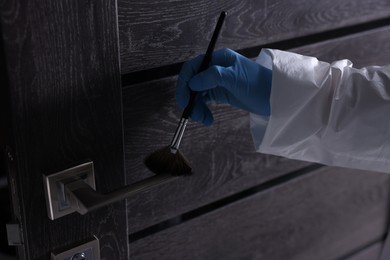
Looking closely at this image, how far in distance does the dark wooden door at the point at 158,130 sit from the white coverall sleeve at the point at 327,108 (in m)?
0.12

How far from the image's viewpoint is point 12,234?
695 millimetres

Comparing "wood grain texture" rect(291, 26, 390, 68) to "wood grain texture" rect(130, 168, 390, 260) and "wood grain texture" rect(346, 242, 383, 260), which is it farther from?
"wood grain texture" rect(346, 242, 383, 260)

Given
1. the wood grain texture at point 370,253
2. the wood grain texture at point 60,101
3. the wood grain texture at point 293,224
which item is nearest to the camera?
the wood grain texture at point 60,101

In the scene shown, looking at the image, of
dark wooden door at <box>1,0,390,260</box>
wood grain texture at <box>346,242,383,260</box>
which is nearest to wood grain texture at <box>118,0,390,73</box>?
dark wooden door at <box>1,0,390,260</box>

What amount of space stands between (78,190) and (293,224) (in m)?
0.61

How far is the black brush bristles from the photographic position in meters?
0.72

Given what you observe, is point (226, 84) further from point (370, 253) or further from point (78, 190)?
point (370, 253)

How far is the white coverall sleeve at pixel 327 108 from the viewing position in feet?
2.58

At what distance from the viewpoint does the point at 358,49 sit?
1044mm

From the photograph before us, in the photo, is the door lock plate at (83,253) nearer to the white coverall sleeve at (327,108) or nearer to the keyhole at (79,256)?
the keyhole at (79,256)

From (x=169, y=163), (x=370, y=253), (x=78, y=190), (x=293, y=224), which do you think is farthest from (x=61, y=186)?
(x=370, y=253)

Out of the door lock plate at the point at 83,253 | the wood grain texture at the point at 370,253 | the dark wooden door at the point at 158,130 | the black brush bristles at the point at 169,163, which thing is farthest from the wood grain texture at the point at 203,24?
the wood grain texture at the point at 370,253

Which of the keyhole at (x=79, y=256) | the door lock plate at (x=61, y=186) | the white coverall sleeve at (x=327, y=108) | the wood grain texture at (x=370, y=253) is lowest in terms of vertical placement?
the wood grain texture at (x=370, y=253)

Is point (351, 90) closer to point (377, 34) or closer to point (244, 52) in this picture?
point (244, 52)
